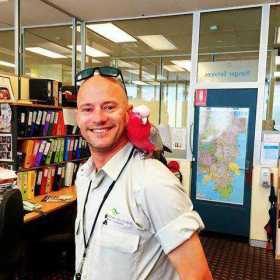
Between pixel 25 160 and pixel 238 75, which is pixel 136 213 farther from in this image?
Result: pixel 238 75

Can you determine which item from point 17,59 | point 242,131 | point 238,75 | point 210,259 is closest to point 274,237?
point 210,259

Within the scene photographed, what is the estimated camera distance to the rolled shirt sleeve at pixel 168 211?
0.85 metres

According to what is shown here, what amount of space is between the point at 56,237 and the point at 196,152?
2308 mm

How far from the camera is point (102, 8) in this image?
12.7 ft

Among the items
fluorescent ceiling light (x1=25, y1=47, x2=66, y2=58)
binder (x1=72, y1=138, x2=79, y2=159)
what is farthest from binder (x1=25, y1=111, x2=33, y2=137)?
fluorescent ceiling light (x1=25, y1=47, x2=66, y2=58)

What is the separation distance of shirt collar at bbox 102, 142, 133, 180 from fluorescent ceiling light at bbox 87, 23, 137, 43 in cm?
378

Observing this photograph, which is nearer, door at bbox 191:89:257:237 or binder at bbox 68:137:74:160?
binder at bbox 68:137:74:160

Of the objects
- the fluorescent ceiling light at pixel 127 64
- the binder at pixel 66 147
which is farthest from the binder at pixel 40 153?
the fluorescent ceiling light at pixel 127 64

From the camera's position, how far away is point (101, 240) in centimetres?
96

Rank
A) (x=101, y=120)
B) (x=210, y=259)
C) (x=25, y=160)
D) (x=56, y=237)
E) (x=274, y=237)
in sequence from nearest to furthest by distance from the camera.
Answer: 1. (x=101, y=120)
2. (x=56, y=237)
3. (x=25, y=160)
4. (x=210, y=259)
5. (x=274, y=237)

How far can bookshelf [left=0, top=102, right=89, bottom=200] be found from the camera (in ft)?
9.02

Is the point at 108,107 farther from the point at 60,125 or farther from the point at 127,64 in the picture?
the point at 127,64

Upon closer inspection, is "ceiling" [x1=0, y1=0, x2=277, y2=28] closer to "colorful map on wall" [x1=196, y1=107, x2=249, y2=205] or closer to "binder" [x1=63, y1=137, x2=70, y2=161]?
"colorful map on wall" [x1=196, y1=107, x2=249, y2=205]

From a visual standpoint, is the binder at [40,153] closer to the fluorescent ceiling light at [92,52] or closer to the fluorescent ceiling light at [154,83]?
the fluorescent ceiling light at [92,52]
